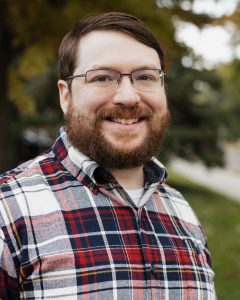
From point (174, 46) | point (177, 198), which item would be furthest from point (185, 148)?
point (177, 198)

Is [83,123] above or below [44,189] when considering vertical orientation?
above

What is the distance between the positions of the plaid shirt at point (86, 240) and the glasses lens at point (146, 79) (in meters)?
0.33

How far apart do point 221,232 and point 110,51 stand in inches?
261

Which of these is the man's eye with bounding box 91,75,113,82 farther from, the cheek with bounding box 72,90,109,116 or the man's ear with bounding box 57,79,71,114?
the man's ear with bounding box 57,79,71,114

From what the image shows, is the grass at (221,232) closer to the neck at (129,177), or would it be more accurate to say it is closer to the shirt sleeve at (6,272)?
the neck at (129,177)

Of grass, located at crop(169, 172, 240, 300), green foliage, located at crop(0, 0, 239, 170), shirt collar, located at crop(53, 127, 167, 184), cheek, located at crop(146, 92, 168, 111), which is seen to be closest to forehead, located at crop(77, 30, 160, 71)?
cheek, located at crop(146, 92, 168, 111)

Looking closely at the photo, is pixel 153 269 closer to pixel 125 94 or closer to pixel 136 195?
pixel 136 195

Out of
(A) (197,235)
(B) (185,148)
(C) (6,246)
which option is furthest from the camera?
(B) (185,148)

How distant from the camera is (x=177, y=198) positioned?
78.4 inches

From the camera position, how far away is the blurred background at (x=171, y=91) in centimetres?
541

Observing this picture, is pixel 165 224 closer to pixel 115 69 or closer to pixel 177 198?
pixel 177 198

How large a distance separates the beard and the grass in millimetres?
3549

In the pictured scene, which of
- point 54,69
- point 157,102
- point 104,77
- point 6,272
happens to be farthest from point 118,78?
point 54,69

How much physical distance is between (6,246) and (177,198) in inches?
31.5
